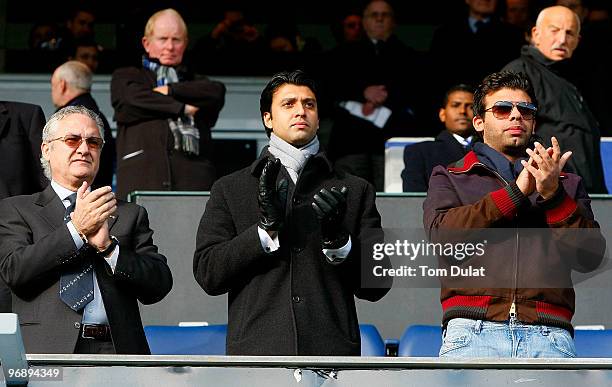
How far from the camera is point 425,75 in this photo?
10.5 metres

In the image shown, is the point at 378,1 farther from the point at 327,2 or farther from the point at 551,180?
the point at 551,180

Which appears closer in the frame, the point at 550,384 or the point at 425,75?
the point at 550,384

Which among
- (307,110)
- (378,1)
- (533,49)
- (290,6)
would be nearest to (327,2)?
(290,6)

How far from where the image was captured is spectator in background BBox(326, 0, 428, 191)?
33.8 feet

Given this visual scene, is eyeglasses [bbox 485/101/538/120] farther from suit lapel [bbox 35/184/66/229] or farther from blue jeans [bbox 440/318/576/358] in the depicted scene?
suit lapel [bbox 35/184/66/229]

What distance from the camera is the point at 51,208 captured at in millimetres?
6223

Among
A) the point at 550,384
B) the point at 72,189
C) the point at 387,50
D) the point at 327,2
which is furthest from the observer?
the point at 327,2

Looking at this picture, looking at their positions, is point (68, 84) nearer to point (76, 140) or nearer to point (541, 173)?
point (76, 140)

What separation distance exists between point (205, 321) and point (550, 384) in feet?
11.7

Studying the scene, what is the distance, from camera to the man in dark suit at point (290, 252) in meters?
5.91

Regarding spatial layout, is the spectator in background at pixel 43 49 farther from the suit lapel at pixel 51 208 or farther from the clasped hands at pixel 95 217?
the clasped hands at pixel 95 217

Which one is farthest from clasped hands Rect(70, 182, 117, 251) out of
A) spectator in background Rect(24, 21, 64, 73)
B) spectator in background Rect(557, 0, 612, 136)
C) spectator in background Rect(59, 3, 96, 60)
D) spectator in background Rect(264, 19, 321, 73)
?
spectator in background Rect(24, 21, 64, 73)

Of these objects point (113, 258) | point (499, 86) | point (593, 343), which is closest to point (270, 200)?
point (113, 258)

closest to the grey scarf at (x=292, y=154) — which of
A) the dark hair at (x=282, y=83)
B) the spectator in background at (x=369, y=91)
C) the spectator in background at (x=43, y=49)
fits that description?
the dark hair at (x=282, y=83)
